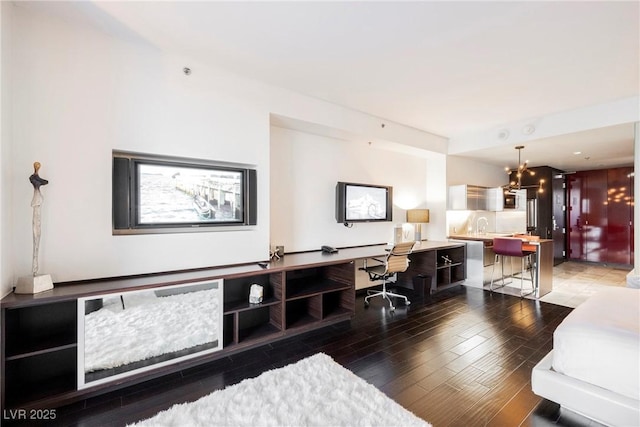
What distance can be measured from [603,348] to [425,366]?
120 centimetres

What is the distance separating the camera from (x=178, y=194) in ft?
8.59

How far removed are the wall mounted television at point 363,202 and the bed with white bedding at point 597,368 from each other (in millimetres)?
2695

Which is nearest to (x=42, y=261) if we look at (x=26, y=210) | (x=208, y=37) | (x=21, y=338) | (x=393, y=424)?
(x=26, y=210)

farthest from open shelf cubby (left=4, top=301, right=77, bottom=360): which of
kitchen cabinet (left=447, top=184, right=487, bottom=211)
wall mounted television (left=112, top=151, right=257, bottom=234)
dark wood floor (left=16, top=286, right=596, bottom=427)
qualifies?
kitchen cabinet (left=447, top=184, right=487, bottom=211)

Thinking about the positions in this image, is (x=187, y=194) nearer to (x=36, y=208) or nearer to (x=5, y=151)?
(x=36, y=208)

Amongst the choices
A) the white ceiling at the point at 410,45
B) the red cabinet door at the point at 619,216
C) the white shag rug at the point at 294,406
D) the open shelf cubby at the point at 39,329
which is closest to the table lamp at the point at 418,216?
the white ceiling at the point at 410,45

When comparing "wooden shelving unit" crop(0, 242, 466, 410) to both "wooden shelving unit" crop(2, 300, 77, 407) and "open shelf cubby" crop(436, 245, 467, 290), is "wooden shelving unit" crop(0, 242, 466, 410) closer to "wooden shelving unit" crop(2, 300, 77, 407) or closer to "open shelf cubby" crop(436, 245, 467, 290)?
"wooden shelving unit" crop(2, 300, 77, 407)

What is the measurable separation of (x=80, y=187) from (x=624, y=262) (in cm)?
1046

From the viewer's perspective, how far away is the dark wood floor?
1.87m

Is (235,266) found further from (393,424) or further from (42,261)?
(393,424)

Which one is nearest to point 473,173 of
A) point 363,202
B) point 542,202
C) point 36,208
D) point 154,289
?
point 542,202

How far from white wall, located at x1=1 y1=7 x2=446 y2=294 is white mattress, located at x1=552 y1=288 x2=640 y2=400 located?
104 inches

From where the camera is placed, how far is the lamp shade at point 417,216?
500cm

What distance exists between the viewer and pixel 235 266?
2848 mm
